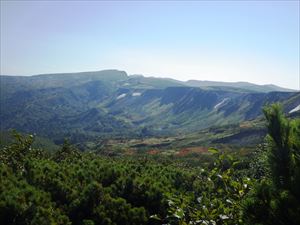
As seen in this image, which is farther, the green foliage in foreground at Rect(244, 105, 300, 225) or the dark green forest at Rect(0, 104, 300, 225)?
the dark green forest at Rect(0, 104, 300, 225)

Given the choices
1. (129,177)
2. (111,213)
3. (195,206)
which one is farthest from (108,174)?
(195,206)

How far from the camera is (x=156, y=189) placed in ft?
92.7

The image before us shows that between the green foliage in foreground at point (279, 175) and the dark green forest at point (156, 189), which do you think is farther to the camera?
the dark green forest at point (156, 189)

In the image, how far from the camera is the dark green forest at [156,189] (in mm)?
5789

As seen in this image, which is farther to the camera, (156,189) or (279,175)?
(156,189)

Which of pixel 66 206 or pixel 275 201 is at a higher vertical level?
pixel 275 201

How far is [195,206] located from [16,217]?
15916 mm

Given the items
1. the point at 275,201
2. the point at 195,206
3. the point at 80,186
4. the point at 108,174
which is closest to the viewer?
the point at 275,201

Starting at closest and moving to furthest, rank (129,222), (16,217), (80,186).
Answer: (16,217)
(129,222)
(80,186)

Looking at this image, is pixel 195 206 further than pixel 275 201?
Yes

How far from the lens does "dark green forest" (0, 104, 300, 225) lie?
19.0ft

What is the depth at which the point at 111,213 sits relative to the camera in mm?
25219

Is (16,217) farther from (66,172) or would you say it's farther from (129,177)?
(129,177)

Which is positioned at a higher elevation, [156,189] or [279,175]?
[279,175]
